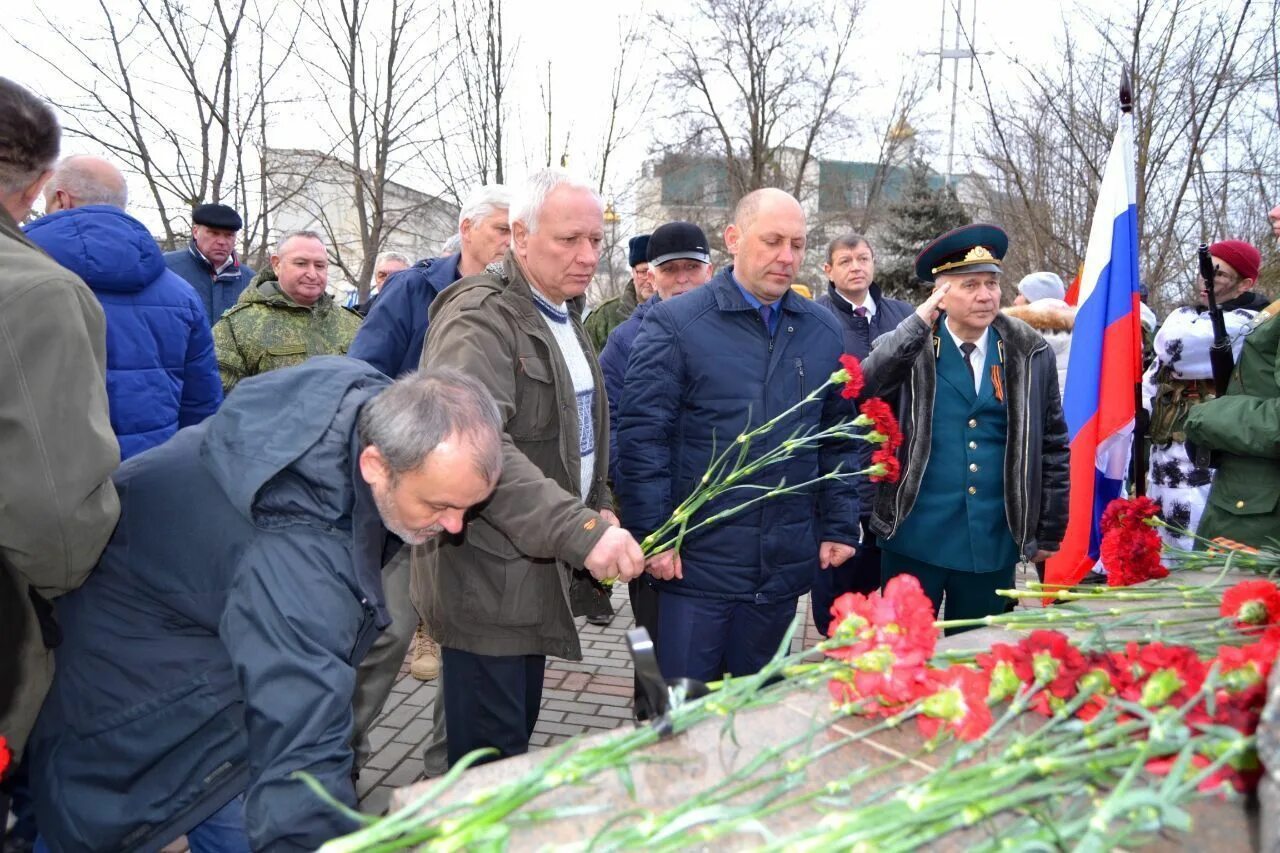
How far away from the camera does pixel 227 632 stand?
5.45 ft

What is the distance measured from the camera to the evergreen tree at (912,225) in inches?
882

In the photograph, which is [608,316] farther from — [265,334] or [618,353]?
[265,334]

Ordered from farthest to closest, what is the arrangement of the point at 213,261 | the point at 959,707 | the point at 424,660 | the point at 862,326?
1. the point at 213,261
2. the point at 862,326
3. the point at 424,660
4. the point at 959,707

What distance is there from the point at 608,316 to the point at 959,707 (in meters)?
4.93

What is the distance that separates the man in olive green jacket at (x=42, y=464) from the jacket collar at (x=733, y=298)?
5.93 ft

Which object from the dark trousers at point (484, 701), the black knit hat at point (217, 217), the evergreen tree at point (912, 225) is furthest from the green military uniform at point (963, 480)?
the evergreen tree at point (912, 225)

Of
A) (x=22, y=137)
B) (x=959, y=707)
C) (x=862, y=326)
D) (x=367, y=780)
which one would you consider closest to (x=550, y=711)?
(x=367, y=780)

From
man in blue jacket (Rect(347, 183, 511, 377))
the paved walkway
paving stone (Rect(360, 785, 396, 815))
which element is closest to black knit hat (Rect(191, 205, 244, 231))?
man in blue jacket (Rect(347, 183, 511, 377))

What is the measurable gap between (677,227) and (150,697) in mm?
3431

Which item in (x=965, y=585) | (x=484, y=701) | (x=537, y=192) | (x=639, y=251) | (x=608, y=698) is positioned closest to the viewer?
(x=484, y=701)

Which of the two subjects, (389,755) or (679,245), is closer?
(389,755)

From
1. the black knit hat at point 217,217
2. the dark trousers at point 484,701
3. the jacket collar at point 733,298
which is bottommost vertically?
the dark trousers at point 484,701

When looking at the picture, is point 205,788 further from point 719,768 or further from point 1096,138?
point 1096,138

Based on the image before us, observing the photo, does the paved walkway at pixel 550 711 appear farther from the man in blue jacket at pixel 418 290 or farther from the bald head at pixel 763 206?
the bald head at pixel 763 206
